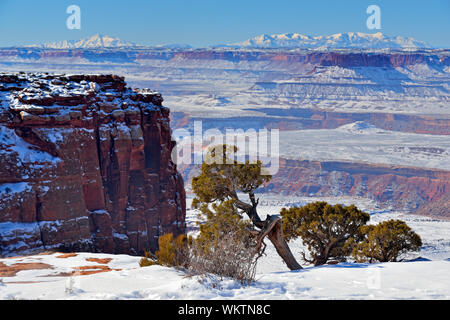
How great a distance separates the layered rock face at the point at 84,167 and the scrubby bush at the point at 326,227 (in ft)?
38.8

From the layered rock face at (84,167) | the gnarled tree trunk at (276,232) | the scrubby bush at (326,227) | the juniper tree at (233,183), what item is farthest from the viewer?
the layered rock face at (84,167)

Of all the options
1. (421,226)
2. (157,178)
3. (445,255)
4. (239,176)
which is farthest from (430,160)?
(239,176)

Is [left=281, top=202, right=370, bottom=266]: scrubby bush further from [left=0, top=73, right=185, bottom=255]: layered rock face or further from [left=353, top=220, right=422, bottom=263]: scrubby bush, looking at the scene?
[left=0, top=73, right=185, bottom=255]: layered rock face

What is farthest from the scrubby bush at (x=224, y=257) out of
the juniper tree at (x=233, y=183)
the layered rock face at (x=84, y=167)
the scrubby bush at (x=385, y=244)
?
the layered rock face at (x=84, y=167)

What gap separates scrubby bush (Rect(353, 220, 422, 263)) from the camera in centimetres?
2100

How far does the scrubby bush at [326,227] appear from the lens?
2208cm

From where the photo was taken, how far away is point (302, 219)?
75.1 feet

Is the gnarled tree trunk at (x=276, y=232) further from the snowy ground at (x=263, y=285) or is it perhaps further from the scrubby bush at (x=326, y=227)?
the scrubby bush at (x=326, y=227)

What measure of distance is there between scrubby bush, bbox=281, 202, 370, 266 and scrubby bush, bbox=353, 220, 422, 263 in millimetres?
837

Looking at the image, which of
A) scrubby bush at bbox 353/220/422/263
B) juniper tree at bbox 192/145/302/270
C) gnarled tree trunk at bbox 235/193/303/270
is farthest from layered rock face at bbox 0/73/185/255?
scrubby bush at bbox 353/220/422/263

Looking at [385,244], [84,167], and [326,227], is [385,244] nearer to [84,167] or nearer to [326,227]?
[326,227]

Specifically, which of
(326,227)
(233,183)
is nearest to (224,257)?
(233,183)

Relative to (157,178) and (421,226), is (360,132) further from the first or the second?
(157,178)

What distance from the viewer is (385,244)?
21344 millimetres
